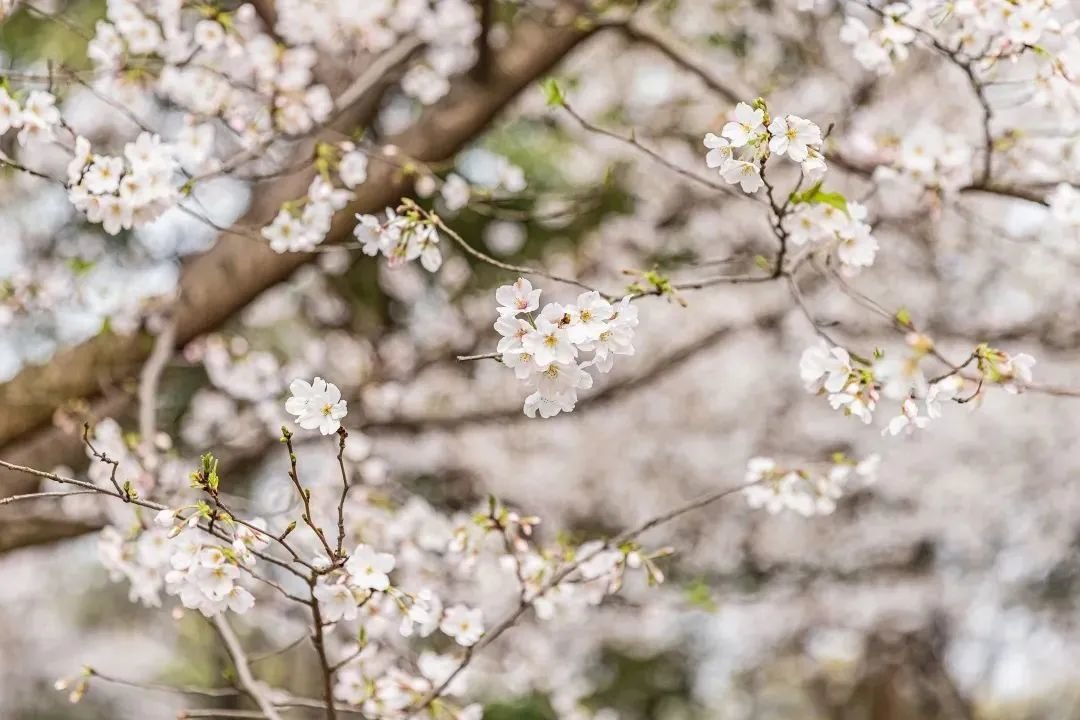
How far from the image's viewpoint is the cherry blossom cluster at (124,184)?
157 cm

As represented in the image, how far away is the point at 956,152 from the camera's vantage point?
199cm

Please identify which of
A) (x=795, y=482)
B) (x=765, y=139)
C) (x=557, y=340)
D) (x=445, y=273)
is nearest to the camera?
(x=557, y=340)

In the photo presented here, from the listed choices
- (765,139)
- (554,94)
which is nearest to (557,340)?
(765,139)

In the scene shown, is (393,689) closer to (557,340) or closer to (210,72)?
(557,340)

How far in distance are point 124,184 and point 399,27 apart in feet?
5.36

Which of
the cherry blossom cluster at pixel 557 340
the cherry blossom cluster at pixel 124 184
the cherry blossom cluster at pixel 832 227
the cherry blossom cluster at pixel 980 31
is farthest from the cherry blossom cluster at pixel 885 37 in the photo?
the cherry blossom cluster at pixel 124 184

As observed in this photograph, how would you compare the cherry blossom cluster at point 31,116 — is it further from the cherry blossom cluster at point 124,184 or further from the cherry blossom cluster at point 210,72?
the cherry blossom cluster at point 210,72

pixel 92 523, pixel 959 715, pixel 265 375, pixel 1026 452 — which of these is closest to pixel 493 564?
pixel 265 375

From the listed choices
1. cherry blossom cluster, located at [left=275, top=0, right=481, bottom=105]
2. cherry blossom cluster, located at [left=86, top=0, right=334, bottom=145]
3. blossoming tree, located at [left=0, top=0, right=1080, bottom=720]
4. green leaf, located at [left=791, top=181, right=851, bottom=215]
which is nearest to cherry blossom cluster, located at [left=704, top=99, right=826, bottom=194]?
blossoming tree, located at [left=0, top=0, right=1080, bottom=720]

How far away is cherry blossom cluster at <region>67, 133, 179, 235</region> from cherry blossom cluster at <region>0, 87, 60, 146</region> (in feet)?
0.42

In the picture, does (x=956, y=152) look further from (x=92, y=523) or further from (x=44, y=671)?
(x=44, y=671)

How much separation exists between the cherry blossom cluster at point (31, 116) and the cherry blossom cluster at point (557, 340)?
3.46 ft

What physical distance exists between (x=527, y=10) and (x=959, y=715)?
252 inches

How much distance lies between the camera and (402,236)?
1485 mm
